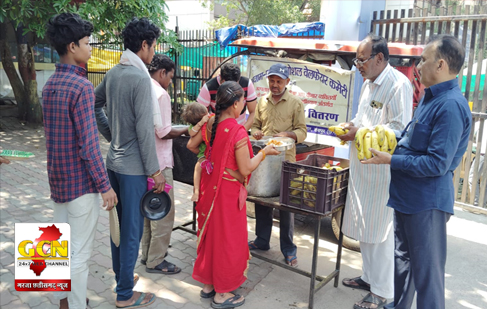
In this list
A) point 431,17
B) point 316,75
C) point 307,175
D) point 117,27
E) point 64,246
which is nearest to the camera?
point 64,246

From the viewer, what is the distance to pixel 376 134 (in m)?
3.02

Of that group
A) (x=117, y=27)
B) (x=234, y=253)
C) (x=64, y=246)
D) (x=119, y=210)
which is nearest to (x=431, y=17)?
(x=234, y=253)

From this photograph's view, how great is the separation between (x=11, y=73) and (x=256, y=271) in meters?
10.8

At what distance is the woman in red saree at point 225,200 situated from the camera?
3.30 m

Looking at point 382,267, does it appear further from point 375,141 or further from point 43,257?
point 43,257

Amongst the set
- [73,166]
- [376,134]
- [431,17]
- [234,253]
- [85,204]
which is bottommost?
[234,253]

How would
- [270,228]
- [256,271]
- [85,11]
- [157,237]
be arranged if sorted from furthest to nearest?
[85,11], [270,228], [256,271], [157,237]

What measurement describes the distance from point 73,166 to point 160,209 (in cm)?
89

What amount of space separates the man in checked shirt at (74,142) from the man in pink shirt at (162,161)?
0.91m

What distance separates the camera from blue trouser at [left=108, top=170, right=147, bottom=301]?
3.32 meters

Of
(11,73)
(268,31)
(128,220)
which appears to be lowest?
(128,220)

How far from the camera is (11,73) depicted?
39.0ft

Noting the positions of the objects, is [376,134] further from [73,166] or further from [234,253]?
[73,166]

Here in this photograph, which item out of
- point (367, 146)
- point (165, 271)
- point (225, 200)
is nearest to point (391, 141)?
point (367, 146)
